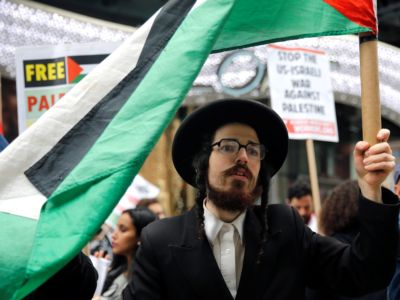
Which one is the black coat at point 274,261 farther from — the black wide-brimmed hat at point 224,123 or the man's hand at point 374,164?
the black wide-brimmed hat at point 224,123

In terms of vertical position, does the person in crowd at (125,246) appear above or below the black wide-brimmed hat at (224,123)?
below

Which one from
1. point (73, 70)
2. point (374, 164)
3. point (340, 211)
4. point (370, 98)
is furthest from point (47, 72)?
point (374, 164)

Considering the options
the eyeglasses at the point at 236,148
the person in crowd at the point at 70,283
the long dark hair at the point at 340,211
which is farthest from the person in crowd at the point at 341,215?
the person in crowd at the point at 70,283

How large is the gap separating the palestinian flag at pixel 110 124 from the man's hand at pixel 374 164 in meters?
0.46

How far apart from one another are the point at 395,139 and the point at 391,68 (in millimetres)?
5064

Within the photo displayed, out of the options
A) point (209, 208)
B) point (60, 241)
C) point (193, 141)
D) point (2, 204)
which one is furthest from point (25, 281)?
point (193, 141)

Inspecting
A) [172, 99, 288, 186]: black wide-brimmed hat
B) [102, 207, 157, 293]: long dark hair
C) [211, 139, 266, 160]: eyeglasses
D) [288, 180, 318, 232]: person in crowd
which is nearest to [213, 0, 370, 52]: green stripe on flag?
[172, 99, 288, 186]: black wide-brimmed hat

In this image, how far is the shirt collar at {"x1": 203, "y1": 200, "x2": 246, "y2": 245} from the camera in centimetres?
266

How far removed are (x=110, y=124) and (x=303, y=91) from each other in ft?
14.6

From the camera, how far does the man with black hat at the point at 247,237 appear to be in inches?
95.3

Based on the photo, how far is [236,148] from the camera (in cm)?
271

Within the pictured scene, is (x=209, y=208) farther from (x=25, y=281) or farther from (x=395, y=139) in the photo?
(x=395, y=139)

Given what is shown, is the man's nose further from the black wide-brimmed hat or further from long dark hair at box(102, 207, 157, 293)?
long dark hair at box(102, 207, 157, 293)

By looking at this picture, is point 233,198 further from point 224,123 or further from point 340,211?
point 340,211
